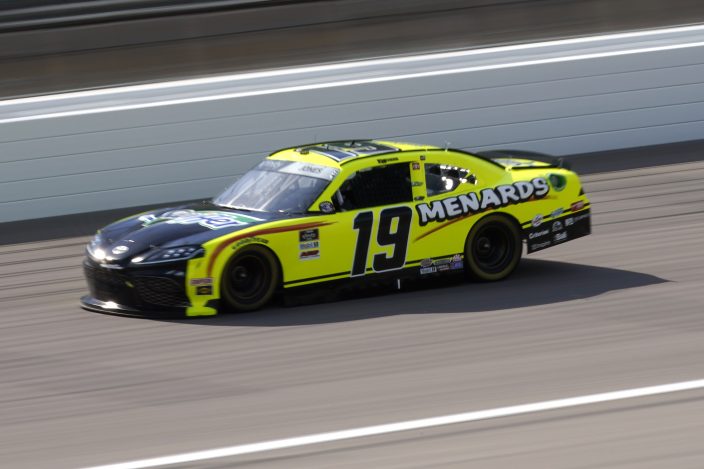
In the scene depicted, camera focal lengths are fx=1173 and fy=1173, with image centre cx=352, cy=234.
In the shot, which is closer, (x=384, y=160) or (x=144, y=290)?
(x=144, y=290)

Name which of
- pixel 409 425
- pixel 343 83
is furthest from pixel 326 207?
pixel 343 83

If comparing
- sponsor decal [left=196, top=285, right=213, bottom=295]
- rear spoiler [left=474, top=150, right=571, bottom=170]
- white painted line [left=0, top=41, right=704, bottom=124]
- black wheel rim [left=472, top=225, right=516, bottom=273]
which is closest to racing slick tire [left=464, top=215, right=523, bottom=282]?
black wheel rim [left=472, top=225, right=516, bottom=273]

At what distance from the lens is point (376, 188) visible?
945 centimetres

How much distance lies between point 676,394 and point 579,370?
0.73 metres

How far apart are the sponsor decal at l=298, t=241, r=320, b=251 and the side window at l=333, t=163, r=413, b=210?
37 centimetres

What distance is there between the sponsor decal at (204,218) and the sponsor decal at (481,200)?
1435 millimetres

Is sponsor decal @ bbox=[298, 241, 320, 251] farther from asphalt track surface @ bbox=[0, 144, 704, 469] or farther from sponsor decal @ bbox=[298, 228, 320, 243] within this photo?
asphalt track surface @ bbox=[0, 144, 704, 469]

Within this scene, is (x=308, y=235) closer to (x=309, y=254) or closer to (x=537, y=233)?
(x=309, y=254)

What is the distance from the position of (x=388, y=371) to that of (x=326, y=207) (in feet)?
7.19

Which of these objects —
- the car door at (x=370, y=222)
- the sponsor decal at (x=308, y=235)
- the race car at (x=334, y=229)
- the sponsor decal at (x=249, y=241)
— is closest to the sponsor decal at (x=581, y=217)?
the race car at (x=334, y=229)

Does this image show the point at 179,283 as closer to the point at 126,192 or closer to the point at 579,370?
the point at 579,370

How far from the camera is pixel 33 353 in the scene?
27.1ft

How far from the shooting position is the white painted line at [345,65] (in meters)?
14.2

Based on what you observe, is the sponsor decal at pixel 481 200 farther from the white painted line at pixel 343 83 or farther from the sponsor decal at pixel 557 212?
the white painted line at pixel 343 83
